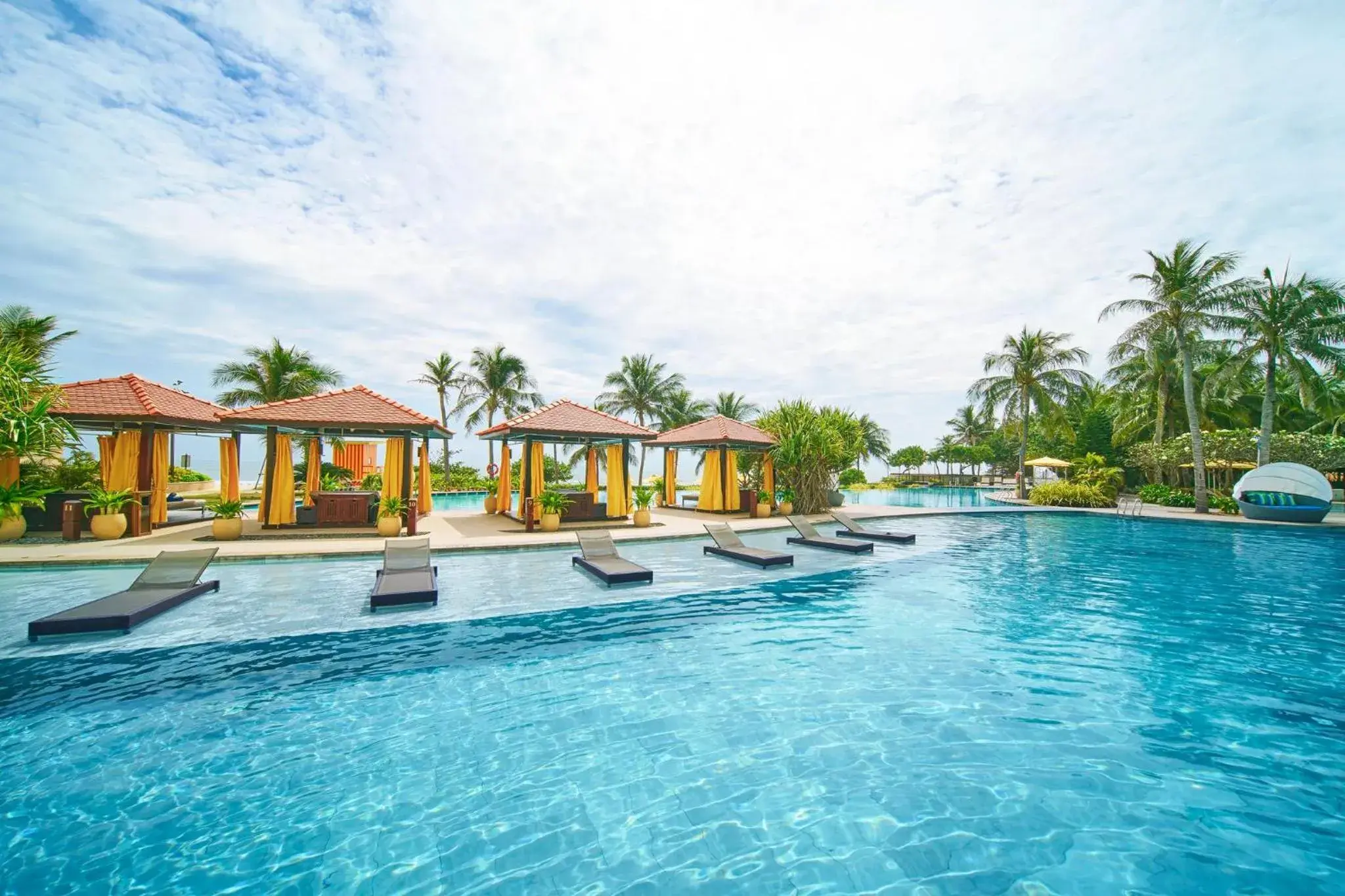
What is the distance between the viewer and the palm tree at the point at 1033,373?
2802cm

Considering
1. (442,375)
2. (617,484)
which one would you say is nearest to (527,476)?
(617,484)

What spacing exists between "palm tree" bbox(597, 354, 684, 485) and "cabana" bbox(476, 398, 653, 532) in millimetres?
16295

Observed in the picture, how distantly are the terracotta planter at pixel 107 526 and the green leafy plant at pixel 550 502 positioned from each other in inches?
366

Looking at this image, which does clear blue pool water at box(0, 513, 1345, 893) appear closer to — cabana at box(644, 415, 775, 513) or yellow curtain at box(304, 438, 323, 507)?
yellow curtain at box(304, 438, 323, 507)

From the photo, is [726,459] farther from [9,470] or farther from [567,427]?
[9,470]

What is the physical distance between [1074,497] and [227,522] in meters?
31.3

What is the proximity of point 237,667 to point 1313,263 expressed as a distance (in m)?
34.4

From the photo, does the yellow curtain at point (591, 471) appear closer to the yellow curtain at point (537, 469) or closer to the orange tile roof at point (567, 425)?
the orange tile roof at point (567, 425)

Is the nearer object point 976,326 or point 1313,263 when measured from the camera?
point 1313,263

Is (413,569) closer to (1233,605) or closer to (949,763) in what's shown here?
(949,763)

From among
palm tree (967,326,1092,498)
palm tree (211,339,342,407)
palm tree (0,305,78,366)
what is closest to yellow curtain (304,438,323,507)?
palm tree (0,305,78,366)

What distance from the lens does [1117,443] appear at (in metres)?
33.9

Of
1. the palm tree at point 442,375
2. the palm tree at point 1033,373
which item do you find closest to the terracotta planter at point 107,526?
the palm tree at point 442,375

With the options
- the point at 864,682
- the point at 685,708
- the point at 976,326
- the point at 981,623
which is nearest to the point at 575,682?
the point at 685,708
